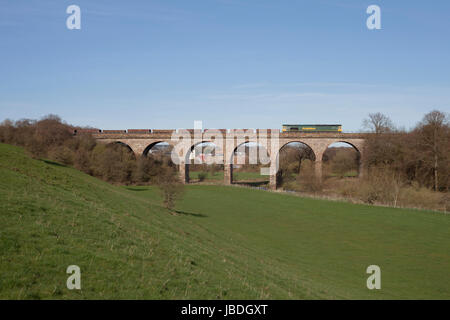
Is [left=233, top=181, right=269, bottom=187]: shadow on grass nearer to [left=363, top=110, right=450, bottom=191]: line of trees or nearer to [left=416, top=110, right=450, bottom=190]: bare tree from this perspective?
[left=363, top=110, right=450, bottom=191]: line of trees

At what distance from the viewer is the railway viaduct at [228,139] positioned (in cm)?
4434

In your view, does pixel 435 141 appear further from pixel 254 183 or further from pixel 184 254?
pixel 184 254

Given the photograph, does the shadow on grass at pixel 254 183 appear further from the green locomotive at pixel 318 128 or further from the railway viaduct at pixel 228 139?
the green locomotive at pixel 318 128

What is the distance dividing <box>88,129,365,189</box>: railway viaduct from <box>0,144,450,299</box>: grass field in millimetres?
23398

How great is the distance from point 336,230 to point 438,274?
8.27 metres

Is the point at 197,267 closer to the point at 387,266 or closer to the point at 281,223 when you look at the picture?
the point at 387,266

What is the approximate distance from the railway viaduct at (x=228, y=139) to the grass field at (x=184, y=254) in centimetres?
2340

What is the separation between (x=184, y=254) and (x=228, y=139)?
3892 centimetres

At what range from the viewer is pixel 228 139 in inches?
1802

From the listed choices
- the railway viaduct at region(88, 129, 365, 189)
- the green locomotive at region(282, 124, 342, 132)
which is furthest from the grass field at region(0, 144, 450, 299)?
→ the green locomotive at region(282, 124, 342, 132)

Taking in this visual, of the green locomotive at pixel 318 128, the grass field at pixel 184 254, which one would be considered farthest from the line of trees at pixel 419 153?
the grass field at pixel 184 254

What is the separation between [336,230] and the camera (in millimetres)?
20094
